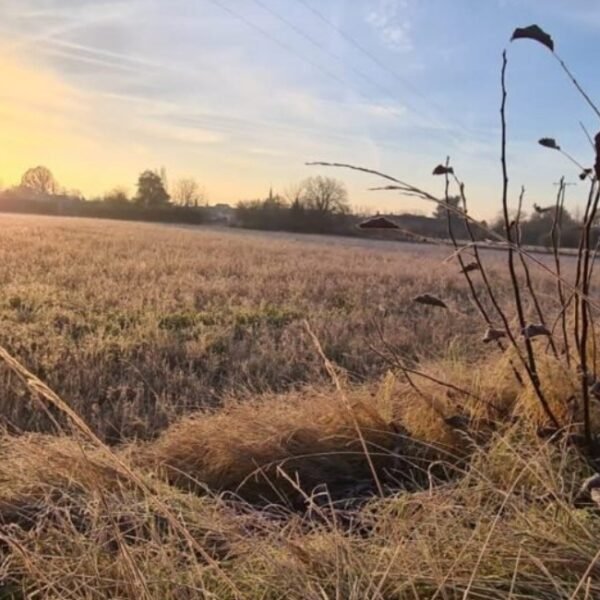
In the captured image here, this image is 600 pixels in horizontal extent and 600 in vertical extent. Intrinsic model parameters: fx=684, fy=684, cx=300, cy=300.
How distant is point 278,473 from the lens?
9.99 feet

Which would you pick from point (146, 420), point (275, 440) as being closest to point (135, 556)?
point (275, 440)

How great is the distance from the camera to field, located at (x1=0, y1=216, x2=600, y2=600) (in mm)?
1880

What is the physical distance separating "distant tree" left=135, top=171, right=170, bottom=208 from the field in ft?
257

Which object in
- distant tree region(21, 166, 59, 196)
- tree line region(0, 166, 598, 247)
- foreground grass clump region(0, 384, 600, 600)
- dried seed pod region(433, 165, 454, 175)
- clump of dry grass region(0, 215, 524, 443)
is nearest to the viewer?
foreground grass clump region(0, 384, 600, 600)

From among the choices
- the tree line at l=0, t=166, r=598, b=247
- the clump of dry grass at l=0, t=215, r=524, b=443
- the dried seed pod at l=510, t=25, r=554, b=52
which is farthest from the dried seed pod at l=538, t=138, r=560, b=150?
the tree line at l=0, t=166, r=598, b=247

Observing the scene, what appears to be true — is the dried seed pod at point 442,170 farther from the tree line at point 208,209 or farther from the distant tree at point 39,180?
the distant tree at point 39,180

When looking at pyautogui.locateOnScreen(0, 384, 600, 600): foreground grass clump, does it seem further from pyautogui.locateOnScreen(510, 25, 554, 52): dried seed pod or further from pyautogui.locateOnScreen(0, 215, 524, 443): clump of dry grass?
pyautogui.locateOnScreen(510, 25, 554, 52): dried seed pod

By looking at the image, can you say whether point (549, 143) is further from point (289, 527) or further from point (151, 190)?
point (151, 190)

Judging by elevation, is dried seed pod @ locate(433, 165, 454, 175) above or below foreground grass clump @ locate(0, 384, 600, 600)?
above

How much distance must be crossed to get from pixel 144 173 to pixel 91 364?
3331 inches

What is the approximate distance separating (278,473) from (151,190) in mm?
85468

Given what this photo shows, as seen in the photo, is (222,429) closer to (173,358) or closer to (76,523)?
(76,523)

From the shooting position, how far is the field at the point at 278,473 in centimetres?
188

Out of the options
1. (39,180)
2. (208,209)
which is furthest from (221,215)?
(39,180)
